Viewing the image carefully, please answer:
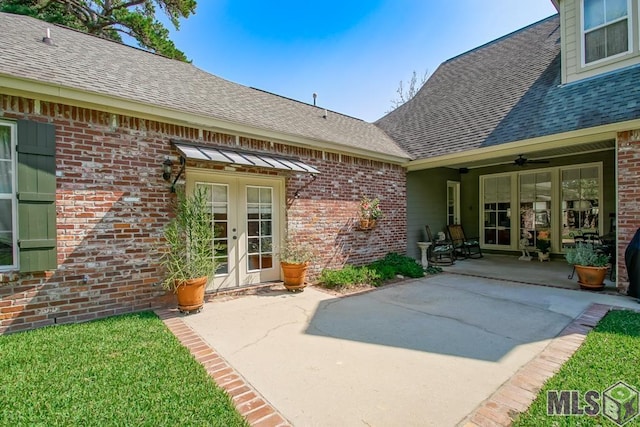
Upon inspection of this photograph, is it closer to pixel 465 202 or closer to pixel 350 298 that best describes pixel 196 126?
pixel 350 298

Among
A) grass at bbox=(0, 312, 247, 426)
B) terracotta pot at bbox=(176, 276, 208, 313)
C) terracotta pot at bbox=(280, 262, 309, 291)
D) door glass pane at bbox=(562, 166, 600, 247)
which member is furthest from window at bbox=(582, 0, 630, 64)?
grass at bbox=(0, 312, 247, 426)

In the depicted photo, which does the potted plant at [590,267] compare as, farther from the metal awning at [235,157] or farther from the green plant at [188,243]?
the green plant at [188,243]

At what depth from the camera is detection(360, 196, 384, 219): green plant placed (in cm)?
736

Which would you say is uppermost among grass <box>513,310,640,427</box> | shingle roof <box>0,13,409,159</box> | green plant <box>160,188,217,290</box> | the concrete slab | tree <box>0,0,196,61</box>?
tree <box>0,0,196,61</box>

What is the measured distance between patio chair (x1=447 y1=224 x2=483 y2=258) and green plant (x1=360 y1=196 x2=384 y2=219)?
3.22 m

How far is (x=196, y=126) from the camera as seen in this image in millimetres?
4965

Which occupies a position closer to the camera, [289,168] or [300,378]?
[300,378]

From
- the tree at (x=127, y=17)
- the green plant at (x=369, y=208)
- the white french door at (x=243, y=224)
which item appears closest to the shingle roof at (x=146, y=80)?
the white french door at (x=243, y=224)

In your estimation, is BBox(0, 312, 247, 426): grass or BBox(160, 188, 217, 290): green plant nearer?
BBox(0, 312, 247, 426): grass

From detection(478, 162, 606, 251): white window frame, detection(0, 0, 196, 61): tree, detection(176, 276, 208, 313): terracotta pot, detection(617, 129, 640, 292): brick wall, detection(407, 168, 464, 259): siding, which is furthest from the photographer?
detection(0, 0, 196, 61): tree

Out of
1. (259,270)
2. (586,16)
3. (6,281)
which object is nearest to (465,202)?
(586,16)

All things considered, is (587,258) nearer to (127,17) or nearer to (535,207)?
(535,207)

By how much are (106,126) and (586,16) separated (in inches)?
374

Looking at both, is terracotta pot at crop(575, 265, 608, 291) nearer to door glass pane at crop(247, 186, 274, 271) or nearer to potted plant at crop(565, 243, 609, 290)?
potted plant at crop(565, 243, 609, 290)
